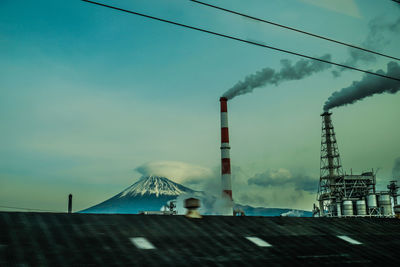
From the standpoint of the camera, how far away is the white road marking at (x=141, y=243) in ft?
44.4

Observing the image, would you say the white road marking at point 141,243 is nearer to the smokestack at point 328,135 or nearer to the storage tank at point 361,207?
the storage tank at point 361,207

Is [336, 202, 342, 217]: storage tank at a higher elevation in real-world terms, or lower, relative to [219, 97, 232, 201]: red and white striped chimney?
lower

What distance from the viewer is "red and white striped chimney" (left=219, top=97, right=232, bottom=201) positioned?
64438 mm

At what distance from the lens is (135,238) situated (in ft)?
46.9

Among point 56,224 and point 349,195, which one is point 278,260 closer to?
point 56,224

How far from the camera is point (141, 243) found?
45.5ft

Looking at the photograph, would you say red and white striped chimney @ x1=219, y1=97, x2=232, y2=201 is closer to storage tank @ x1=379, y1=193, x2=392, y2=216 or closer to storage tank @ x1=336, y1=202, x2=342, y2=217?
storage tank @ x1=336, y1=202, x2=342, y2=217

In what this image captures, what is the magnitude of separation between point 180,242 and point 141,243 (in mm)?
1653

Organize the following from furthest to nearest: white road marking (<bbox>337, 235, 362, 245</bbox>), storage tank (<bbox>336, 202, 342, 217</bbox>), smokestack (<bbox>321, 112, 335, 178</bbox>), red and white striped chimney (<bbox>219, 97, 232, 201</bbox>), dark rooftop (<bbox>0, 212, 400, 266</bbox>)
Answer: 1. smokestack (<bbox>321, 112, 335, 178</bbox>)
2. storage tank (<bbox>336, 202, 342, 217</bbox>)
3. red and white striped chimney (<bbox>219, 97, 232, 201</bbox>)
4. white road marking (<bbox>337, 235, 362, 245</bbox>)
5. dark rooftop (<bbox>0, 212, 400, 266</bbox>)

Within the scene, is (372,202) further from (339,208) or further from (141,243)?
(141,243)

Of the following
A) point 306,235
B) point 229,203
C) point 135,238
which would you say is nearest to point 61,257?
point 135,238

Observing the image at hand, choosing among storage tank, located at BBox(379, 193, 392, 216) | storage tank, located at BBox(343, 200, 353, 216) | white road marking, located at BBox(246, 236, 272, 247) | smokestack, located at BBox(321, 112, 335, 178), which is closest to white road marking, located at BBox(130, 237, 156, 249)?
white road marking, located at BBox(246, 236, 272, 247)

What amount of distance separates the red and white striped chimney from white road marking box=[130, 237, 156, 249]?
166 ft

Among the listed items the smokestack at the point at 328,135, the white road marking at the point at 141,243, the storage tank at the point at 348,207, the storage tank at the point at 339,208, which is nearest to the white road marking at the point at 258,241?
the white road marking at the point at 141,243
